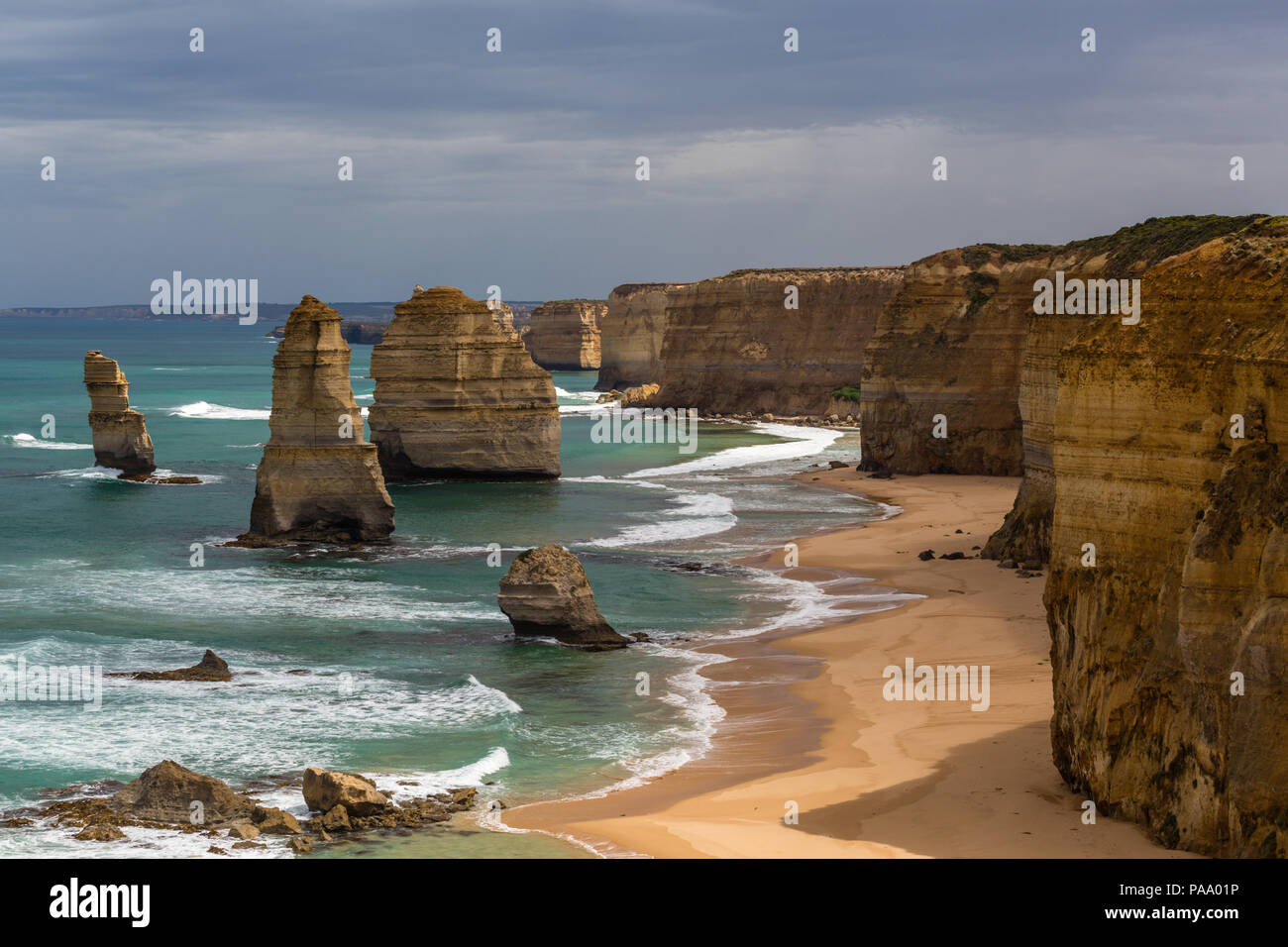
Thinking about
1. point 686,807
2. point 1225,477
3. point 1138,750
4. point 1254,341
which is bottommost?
point 686,807

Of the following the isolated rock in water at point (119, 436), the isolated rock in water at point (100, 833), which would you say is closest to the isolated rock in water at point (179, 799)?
the isolated rock in water at point (100, 833)

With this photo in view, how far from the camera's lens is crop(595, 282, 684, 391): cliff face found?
12600 centimetres

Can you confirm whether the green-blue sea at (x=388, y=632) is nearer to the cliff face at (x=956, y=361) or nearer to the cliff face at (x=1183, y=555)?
the cliff face at (x=956, y=361)

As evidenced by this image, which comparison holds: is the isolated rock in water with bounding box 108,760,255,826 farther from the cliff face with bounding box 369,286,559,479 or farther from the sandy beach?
the cliff face with bounding box 369,286,559,479

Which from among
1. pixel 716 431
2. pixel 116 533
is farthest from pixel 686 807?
pixel 716 431

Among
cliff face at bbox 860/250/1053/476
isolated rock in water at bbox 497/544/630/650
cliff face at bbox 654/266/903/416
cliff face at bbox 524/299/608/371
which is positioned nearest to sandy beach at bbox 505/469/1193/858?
isolated rock in water at bbox 497/544/630/650

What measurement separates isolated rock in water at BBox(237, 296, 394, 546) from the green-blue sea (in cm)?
123

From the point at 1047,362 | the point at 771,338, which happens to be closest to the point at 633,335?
the point at 771,338

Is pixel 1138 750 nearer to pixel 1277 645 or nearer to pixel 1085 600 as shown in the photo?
pixel 1085 600

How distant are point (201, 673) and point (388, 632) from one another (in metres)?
5.18

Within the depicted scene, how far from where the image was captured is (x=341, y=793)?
16.6 m

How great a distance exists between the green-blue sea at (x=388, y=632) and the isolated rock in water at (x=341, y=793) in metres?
0.64

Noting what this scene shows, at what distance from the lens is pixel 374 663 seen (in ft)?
85.0

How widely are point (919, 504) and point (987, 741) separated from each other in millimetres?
29422
